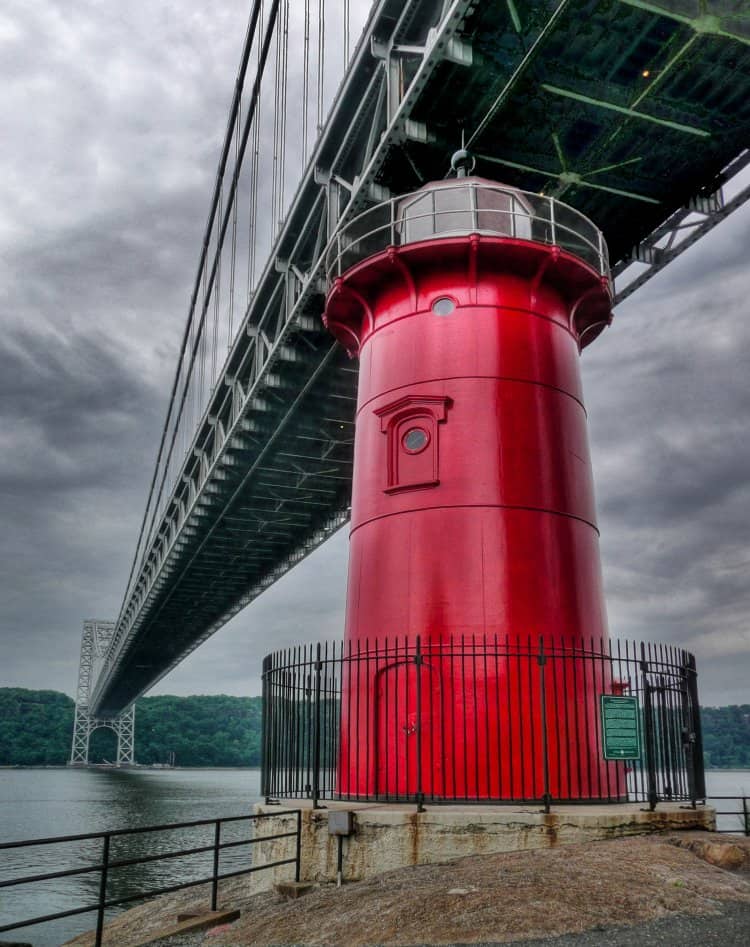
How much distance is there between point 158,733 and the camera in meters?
157

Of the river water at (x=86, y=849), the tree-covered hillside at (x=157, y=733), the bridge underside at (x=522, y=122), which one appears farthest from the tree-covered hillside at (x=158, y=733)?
the bridge underside at (x=522, y=122)

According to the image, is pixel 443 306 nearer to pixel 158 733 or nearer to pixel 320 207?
pixel 320 207

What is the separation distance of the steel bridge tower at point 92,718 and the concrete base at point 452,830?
124m

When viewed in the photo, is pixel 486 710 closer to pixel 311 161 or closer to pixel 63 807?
pixel 311 161

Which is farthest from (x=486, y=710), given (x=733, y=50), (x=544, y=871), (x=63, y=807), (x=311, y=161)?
(x=63, y=807)

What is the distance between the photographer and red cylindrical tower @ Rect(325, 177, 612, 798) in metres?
12.2

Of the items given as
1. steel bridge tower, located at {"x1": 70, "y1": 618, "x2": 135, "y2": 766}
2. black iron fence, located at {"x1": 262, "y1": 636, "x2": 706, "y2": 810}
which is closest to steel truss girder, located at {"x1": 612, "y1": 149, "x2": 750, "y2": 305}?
black iron fence, located at {"x1": 262, "y1": 636, "x2": 706, "y2": 810}

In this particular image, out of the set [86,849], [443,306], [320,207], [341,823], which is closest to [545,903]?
[341,823]

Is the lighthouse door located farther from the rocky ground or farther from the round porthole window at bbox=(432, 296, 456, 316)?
the round porthole window at bbox=(432, 296, 456, 316)

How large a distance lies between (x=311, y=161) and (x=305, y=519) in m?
24.0

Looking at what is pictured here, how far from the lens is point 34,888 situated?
2494cm

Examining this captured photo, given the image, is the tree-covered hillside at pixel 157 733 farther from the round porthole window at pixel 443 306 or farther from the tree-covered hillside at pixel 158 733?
the round porthole window at pixel 443 306

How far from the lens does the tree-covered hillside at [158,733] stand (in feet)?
500

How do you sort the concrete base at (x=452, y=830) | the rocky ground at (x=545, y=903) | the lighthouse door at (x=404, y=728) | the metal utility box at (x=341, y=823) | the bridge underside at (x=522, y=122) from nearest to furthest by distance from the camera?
the rocky ground at (x=545, y=903) < the concrete base at (x=452, y=830) < the metal utility box at (x=341, y=823) < the lighthouse door at (x=404, y=728) < the bridge underside at (x=522, y=122)
